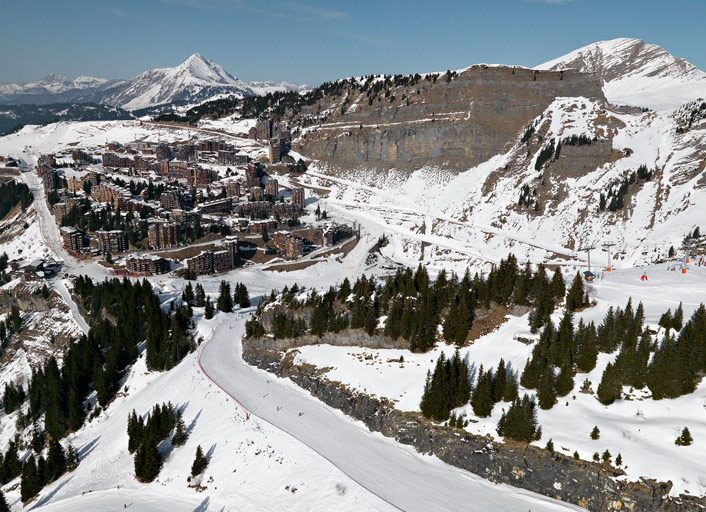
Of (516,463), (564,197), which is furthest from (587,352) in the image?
(564,197)

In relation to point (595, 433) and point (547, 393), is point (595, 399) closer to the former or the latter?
point (547, 393)

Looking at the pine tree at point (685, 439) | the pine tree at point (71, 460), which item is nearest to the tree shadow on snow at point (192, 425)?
the pine tree at point (71, 460)

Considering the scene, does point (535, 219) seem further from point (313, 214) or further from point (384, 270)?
point (313, 214)

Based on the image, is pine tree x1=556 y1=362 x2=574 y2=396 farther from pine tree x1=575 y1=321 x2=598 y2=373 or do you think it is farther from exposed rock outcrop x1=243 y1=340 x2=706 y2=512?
exposed rock outcrop x1=243 y1=340 x2=706 y2=512

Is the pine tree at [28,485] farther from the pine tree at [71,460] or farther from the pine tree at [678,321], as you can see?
the pine tree at [678,321]

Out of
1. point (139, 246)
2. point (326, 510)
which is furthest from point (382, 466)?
point (139, 246)

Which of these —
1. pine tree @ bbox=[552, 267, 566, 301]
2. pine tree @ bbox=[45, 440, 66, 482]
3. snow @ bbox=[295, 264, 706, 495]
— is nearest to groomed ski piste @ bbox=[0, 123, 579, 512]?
pine tree @ bbox=[45, 440, 66, 482]
